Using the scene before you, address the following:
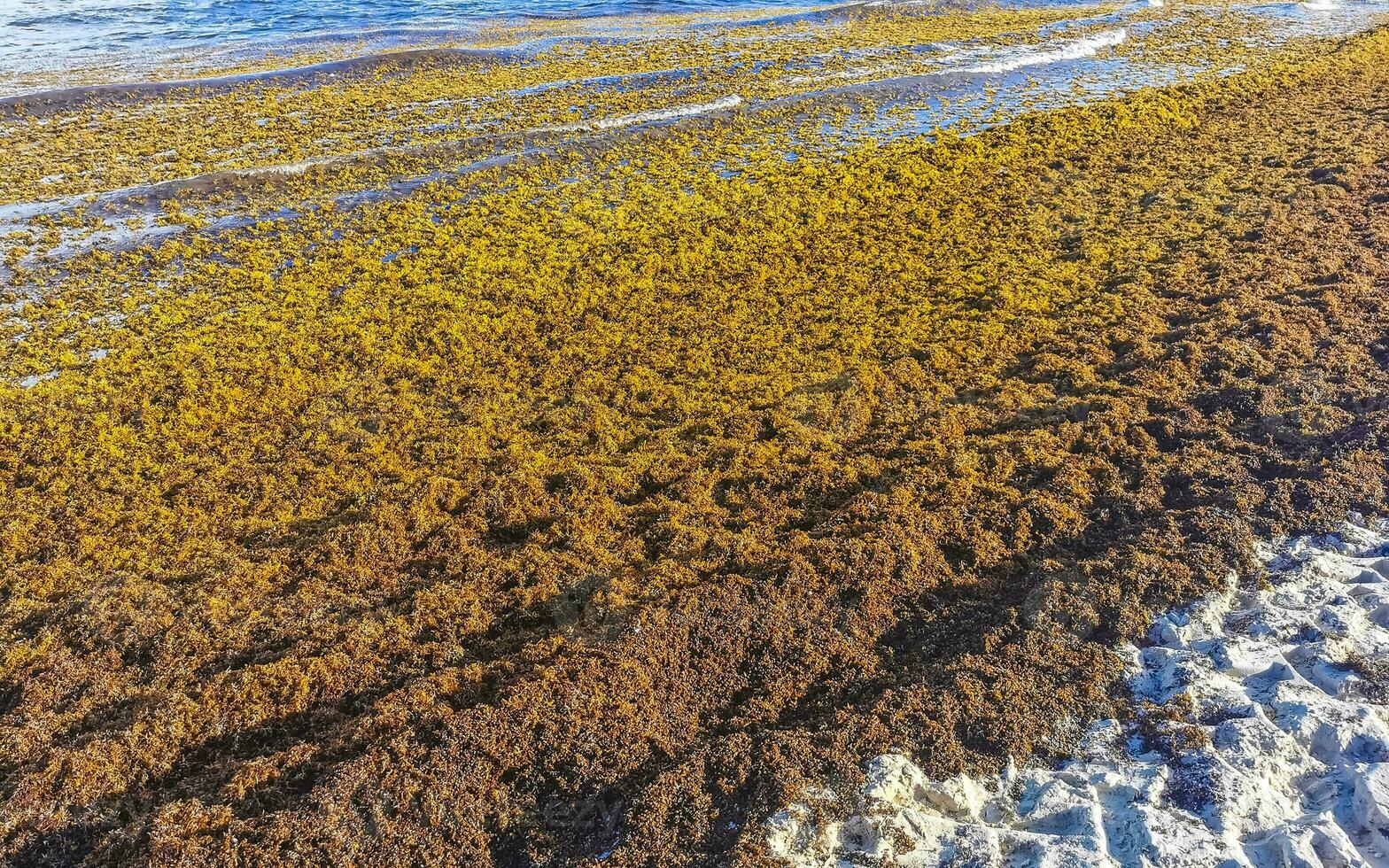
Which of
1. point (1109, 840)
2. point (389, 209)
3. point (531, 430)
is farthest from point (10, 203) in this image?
point (1109, 840)

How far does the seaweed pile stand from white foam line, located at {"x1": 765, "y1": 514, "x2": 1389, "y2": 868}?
0.23 meters

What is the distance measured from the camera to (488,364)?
8.69 metres

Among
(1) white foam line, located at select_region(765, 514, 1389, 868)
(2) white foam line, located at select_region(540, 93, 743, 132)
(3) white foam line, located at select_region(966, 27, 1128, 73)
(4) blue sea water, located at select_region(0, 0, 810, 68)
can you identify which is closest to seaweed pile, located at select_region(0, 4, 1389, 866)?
(1) white foam line, located at select_region(765, 514, 1389, 868)

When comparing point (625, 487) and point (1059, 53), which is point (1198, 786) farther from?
point (1059, 53)

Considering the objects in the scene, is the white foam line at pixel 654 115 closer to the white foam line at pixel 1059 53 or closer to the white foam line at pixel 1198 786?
the white foam line at pixel 1059 53

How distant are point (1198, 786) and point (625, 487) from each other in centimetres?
460

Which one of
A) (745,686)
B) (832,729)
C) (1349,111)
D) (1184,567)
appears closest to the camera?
(832,729)

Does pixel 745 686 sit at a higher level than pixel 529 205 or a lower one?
lower

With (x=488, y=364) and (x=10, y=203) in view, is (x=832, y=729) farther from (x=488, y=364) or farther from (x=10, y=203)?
(x=10, y=203)

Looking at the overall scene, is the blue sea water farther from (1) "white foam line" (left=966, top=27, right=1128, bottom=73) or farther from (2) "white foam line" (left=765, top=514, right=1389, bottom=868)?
(2) "white foam line" (left=765, top=514, right=1389, bottom=868)

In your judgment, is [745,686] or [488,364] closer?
[745,686]

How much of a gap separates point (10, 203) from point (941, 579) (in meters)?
16.1

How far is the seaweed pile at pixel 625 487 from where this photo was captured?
177 inches

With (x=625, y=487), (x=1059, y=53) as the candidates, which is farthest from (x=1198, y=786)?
(x=1059, y=53)
